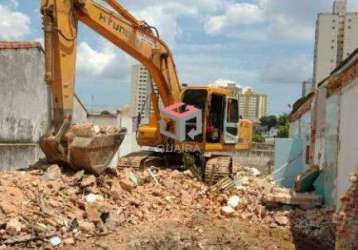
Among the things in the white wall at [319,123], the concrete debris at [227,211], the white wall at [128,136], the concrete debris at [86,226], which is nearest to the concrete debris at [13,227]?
the concrete debris at [86,226]

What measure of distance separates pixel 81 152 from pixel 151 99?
4.55 m

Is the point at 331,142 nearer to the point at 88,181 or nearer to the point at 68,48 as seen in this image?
the point at 88,181

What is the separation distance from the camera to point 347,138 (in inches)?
386

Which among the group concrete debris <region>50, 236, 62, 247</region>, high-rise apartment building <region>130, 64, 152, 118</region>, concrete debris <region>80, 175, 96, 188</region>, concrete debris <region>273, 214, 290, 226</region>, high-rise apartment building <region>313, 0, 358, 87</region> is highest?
high-rise apartment building <region>313, 0, 358, 87</region>

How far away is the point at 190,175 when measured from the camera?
1430 centimetres

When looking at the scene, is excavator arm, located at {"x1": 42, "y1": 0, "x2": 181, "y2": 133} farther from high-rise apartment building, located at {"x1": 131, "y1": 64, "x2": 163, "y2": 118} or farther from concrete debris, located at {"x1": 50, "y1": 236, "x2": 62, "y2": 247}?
concrete debris, located at {"x1": 50, "y1": 236, "x2": 62, "y2": 247}

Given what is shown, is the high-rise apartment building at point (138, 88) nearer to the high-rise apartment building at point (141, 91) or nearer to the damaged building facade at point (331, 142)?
the high-rise apartment building at point (141, 91)

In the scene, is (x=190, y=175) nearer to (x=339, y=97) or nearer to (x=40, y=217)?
(x=339, y=97)

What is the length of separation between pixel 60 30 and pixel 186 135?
4.48m

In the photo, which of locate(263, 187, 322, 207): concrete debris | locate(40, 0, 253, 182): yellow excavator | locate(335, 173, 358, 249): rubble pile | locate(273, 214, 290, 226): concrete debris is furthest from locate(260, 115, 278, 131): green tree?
locate(335, 173, 358, 249): rubble pile

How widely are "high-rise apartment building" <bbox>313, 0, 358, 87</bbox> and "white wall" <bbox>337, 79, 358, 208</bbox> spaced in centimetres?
859

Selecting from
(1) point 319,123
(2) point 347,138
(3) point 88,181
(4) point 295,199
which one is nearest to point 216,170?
(4) point 295,199

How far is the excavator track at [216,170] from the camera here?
1423 centimetres

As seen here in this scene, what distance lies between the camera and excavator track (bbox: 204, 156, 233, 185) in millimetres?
14234
